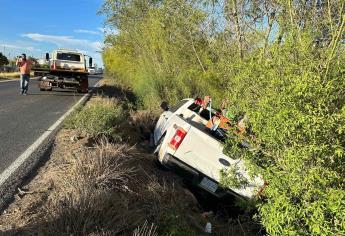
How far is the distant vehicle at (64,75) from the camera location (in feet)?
69.7

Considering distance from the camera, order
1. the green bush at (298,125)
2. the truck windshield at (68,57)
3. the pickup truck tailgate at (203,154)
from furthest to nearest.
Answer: the truck windshield at (68,57) < the pickup truck tailgate at (203,154) < the green bush at (298,125)

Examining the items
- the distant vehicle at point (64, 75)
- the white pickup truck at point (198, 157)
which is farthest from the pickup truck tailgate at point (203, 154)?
the distant vehicle at point (64, 75)

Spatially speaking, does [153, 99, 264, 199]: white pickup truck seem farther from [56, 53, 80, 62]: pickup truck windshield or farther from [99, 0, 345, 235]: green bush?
[56, 53, 80, 62]: pickup truck windshield

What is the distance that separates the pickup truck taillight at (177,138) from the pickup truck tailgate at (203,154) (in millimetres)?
44

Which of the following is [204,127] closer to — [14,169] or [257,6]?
[14,169]

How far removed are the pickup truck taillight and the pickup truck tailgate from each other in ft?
0.14

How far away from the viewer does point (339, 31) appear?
4570mm

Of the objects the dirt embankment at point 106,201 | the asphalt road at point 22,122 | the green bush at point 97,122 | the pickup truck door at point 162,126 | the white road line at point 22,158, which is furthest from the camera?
the pickup truck door at point 162,126

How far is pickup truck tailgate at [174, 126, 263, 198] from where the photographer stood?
637cm

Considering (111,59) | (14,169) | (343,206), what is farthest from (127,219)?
(111,59)

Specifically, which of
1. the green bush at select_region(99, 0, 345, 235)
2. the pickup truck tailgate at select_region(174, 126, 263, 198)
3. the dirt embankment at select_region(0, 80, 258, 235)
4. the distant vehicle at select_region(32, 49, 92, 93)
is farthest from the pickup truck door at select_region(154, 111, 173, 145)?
the distant vehicle at select_region(32, 49, 92, 93)

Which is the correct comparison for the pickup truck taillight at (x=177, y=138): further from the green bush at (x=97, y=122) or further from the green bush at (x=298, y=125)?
the green bush at (x=97, y=122)

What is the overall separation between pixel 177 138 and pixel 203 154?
427mm

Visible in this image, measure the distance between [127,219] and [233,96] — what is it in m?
1.71
